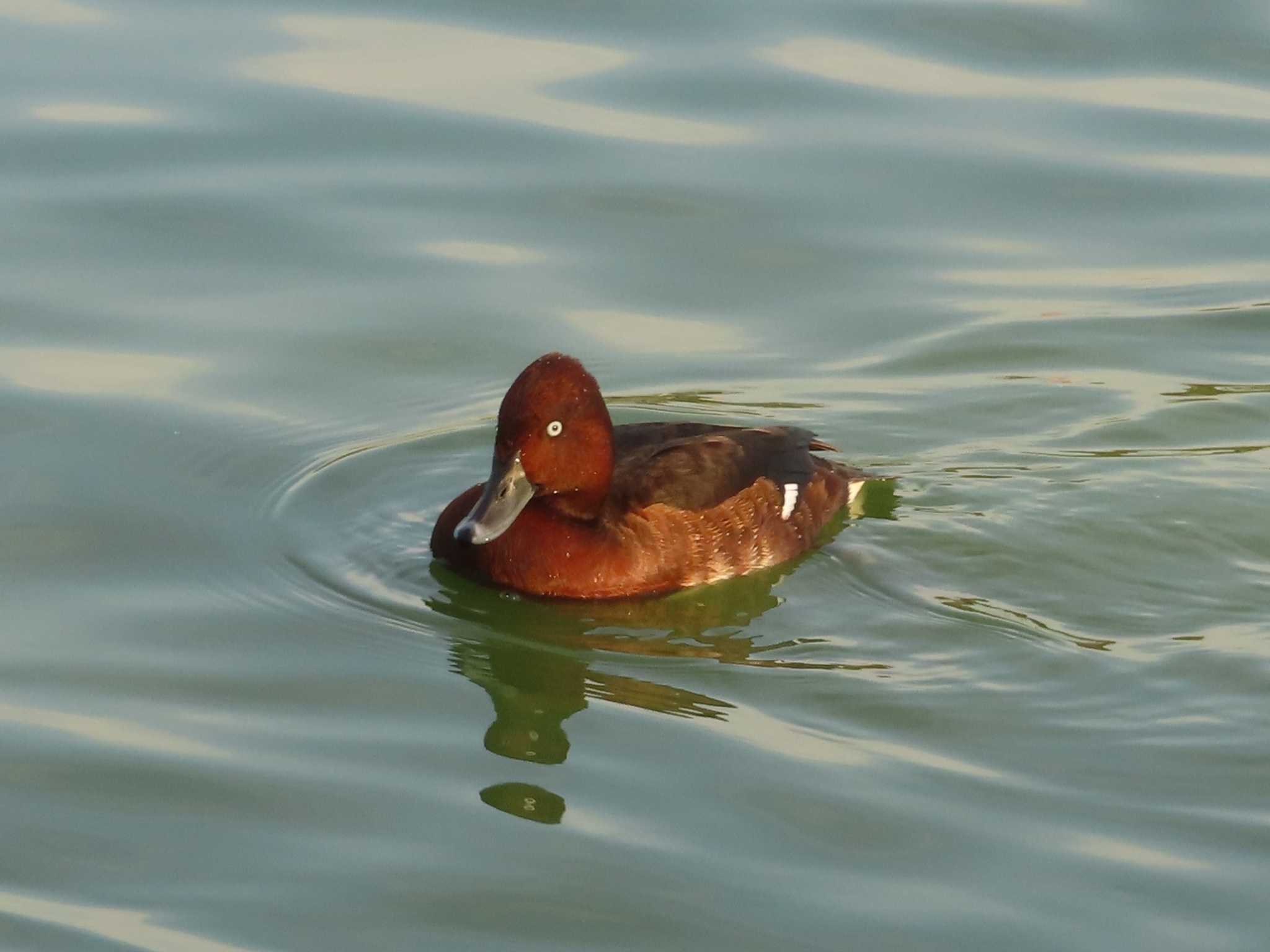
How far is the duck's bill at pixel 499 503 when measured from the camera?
333 inches

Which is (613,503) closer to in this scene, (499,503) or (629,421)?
(499,503)

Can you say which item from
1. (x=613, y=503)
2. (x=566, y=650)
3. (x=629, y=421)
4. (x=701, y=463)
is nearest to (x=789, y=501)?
(x=701, y=463)

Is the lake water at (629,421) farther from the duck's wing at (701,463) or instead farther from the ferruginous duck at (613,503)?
the duck's wing at (701,463)

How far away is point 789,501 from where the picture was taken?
925cm

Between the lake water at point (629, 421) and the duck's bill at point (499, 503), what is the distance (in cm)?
31

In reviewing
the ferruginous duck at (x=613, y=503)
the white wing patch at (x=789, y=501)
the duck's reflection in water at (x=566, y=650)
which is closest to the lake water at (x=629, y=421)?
the duck's reflection in water at (x=566, y=650)

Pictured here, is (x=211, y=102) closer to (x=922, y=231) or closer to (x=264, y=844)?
(x=922, y=231)

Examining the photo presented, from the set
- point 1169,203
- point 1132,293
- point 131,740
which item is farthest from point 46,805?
point 1169,203

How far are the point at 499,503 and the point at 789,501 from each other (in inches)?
54.7

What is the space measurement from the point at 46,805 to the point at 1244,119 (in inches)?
368

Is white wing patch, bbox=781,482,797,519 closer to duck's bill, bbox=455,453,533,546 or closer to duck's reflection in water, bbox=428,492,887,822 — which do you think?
duck's reflection in water, bbox=428,492,887,822

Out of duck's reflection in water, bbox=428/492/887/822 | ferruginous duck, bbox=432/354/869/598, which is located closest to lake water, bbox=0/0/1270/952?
duck's reflection in water, bbox=428/492/887/822

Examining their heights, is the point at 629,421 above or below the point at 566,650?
above

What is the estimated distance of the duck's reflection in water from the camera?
736 cm
